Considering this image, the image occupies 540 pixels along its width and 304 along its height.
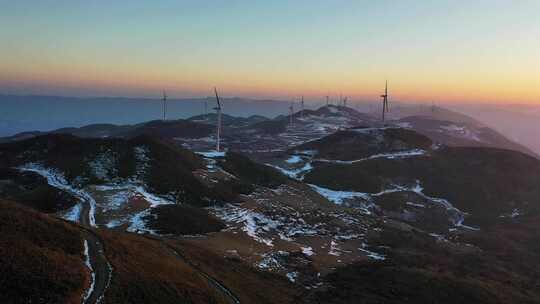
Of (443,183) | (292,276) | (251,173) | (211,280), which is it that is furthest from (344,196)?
(211,280)

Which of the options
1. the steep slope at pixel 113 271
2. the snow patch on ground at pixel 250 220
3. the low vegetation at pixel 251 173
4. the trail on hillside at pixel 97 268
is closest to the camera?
the steep slope at pixel 113 271

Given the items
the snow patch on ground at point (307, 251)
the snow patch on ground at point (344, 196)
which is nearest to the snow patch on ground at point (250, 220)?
the snow patch on ground at point (307, 251)

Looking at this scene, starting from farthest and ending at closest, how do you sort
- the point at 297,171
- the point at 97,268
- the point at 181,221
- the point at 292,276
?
the point at 297,171
the point at 181,221
the point at 292,276
the point at 97,268

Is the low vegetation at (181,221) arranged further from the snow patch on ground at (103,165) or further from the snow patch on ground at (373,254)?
the snow patch on ground at (373,254)

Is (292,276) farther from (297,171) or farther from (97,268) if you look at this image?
(297,171)

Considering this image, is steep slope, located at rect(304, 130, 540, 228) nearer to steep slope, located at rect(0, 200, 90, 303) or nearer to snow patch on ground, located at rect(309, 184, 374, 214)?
snow patch on ground, located at rect(309, 184, 374, 214)

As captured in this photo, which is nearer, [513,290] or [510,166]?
[513,290]

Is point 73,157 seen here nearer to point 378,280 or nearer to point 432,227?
point 378,280

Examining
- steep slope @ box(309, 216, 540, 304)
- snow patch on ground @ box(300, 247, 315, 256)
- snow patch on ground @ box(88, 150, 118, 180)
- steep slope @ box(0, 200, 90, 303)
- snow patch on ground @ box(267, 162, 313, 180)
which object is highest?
steep slope @ box(0, 200, 90, 303)

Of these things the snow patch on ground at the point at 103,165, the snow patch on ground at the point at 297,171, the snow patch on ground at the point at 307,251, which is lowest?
the snow patch on ground at the point at 307,251

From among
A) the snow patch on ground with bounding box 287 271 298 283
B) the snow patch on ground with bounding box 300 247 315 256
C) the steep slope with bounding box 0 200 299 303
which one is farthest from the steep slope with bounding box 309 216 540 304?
the steep slope with bounding box 0 200 299 303

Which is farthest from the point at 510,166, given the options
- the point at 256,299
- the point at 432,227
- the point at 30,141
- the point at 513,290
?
the point at 30,141
